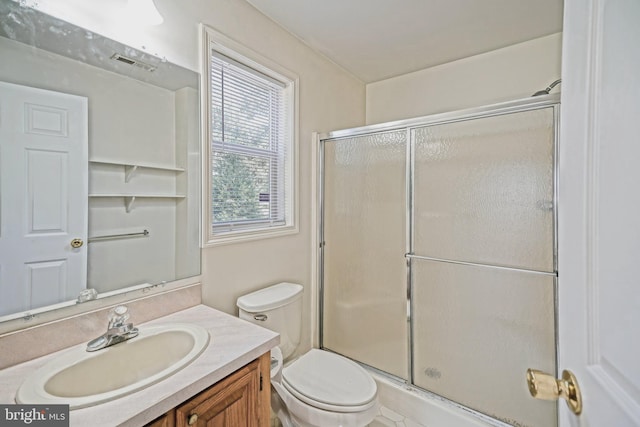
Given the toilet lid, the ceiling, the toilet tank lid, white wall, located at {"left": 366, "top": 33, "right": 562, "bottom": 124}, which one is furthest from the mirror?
white wall, located at {"left": 366, "top": 33, "right": 562, "bottom": 124}

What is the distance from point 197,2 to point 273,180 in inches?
39.0

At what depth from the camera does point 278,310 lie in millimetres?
1532

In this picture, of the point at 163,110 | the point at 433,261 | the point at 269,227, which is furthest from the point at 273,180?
the point at 433,261

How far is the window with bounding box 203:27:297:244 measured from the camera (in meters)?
1.49

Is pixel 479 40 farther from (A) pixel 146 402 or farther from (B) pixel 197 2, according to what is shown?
(A) pixel 146 402

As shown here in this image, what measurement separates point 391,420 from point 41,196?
2041 millimetres

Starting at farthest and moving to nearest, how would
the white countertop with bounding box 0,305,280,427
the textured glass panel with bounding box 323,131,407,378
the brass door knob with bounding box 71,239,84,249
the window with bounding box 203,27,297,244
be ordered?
1. the textured glass panel with bounding box 323,131,407,378
2. the window with bounding box 203,27,297,244
3. the brass door knob with bounding box 71,239,84,249
4. the white countertop with bounding box 0,305,280,427

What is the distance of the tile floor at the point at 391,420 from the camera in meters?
1.67

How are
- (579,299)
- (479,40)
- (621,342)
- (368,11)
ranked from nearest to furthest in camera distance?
(621,342) < (579,299) < (368,11) < (479,40)

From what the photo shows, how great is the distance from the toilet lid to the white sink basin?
579 millimetres

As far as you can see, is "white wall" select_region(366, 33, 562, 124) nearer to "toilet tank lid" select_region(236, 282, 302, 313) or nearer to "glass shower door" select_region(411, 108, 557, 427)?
"glass shower door" select_region(411, 108, 557, 427)

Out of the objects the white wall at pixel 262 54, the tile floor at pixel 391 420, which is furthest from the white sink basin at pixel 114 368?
the tile floor at pixel 391 420

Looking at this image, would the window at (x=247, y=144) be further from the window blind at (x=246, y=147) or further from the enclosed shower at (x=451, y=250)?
the enclosed shower at (x=451, y=250)

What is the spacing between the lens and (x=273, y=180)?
188cm
